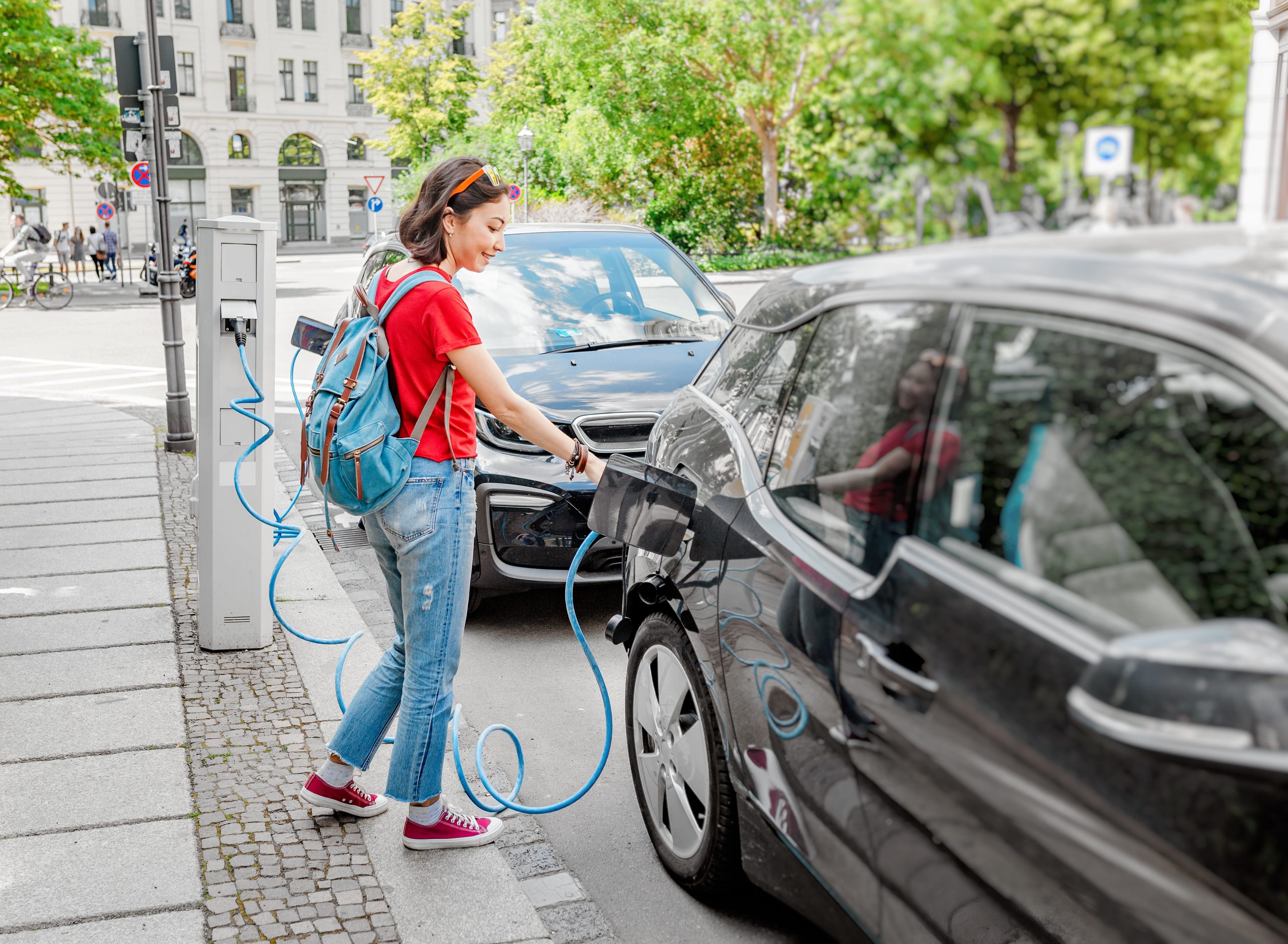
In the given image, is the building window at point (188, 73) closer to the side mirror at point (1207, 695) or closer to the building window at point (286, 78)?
the building window at point (286, 78)

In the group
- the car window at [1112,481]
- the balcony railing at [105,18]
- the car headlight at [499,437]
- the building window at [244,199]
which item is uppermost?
the balcony railing at [105,18]

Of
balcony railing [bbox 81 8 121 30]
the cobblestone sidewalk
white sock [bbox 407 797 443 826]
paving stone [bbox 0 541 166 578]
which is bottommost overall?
the cobblestone sidewalk

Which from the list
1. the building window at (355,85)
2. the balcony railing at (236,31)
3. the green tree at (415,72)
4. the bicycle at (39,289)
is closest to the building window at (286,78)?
the building window at (355,85)

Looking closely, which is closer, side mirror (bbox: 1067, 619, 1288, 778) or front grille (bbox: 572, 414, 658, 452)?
side mirror (bbox: 1067, 619, 1288, 778)

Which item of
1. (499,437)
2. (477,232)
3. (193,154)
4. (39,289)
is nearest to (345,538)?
(499,437)

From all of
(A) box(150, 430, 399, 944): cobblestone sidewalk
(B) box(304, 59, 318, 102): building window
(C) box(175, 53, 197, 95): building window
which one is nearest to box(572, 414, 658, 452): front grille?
(A) box(150, 430, 399, 944): cobblestone sidewalk

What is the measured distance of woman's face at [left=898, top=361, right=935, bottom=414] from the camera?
2035 millimetres

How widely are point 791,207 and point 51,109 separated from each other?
96.7 feet

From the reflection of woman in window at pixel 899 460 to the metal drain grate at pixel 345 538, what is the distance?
4960 mm

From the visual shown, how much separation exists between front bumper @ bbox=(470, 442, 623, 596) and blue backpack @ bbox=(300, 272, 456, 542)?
2046 mm

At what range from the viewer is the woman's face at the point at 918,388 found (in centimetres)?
204

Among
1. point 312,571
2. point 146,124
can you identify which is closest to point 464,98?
point 146,124

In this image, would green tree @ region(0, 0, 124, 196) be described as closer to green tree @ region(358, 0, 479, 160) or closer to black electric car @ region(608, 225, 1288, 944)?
green tree @ region(358, 0, 479, 160)

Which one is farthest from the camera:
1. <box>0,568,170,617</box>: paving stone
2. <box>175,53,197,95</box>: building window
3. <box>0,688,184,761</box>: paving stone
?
<box>175,53,197,95</box>: building window
